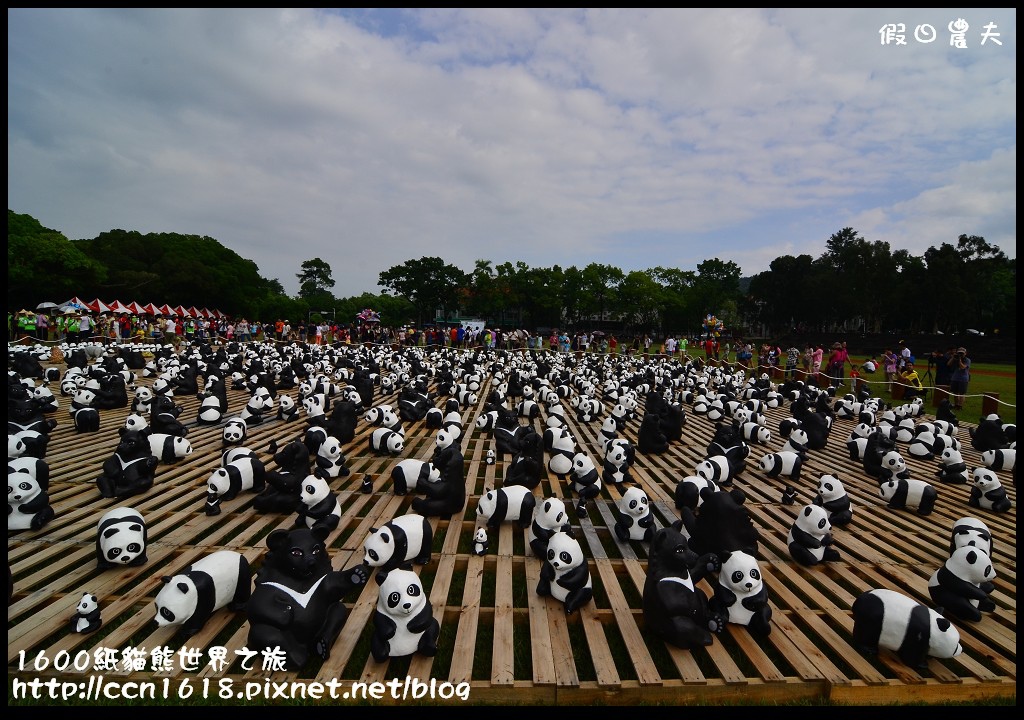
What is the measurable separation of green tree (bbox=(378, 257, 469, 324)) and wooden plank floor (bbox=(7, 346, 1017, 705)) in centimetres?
5187

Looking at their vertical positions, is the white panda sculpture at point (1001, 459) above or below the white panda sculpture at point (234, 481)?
below

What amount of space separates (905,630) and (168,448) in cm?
905

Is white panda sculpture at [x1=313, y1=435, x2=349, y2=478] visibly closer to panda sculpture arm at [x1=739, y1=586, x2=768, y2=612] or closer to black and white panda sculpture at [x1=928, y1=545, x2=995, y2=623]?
panda sculpture arm at [x1=739, y1=586, x2=768, y2=612]

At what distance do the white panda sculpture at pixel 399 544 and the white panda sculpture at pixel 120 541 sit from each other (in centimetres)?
208

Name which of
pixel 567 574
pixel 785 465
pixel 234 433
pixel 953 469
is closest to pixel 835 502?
pixel 785 465

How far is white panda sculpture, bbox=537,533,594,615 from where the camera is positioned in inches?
159

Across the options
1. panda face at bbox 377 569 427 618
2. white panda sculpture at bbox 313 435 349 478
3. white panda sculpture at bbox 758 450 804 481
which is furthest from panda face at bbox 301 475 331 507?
white panda sculpture at bbox 758 450 804 481

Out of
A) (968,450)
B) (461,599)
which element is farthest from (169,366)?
(968,450)

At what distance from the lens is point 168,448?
23.8 feet

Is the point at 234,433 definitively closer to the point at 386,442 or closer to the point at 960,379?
the point at 386,442

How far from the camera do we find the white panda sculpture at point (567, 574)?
13.3 ft

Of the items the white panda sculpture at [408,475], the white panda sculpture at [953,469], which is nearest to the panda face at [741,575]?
the white panda sculpture at [408,475]

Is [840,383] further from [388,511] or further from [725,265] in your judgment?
[725,265]

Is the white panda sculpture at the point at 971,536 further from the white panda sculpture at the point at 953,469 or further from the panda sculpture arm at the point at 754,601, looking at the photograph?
the white panda sculpture at the point at 953,469
